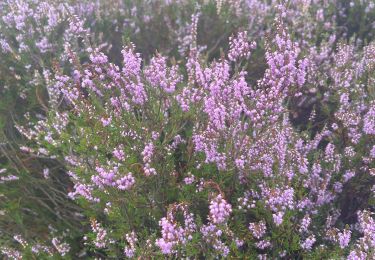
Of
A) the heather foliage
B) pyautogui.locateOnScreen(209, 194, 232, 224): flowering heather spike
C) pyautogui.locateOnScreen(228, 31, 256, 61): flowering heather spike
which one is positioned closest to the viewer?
pyautogui.locateOnScreen(209, 194, 232, 224): flowering heather spike

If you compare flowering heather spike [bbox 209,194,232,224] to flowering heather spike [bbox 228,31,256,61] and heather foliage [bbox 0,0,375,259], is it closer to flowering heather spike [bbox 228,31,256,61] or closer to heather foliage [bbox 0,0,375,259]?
heather foliage [bbox 0,0,375,259]

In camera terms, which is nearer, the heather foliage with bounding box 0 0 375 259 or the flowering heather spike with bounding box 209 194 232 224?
the flowering heather spike with bounding box 209 194 232 224

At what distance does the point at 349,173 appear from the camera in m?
3.21

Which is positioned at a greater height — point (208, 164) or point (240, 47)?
point (240, 47)

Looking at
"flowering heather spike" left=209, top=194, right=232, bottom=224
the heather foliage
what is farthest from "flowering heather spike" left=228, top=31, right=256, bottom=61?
"flowering heather spike" left=209, top=194, right=232, bottom=224

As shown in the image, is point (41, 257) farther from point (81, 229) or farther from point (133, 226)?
point (133, 226)

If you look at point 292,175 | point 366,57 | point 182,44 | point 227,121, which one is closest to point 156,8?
point 182,44

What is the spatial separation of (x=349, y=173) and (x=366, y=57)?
128 cm

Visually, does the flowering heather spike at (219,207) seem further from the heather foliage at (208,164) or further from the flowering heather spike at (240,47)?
the flowering heather spike at (240,47)

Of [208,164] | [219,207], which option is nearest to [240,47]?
[208,164]

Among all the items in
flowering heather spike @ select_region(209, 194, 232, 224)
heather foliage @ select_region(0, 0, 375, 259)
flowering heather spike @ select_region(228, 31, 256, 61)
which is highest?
flowering heather spike @ select_region(228, 31, 256, 61)

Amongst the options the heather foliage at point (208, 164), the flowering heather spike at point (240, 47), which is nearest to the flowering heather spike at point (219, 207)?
the heather foliage at point (208, 164)

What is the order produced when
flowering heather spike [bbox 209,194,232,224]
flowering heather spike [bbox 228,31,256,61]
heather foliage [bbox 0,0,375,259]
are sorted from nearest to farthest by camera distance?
flowering heather spike [bbox 209,194,232,224] < heather foliage [bbox 0,0,375,259] < flowering heather spike [bbox 228,31,256,61]

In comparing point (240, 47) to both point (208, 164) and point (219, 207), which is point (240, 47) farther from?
point (219, 207)
